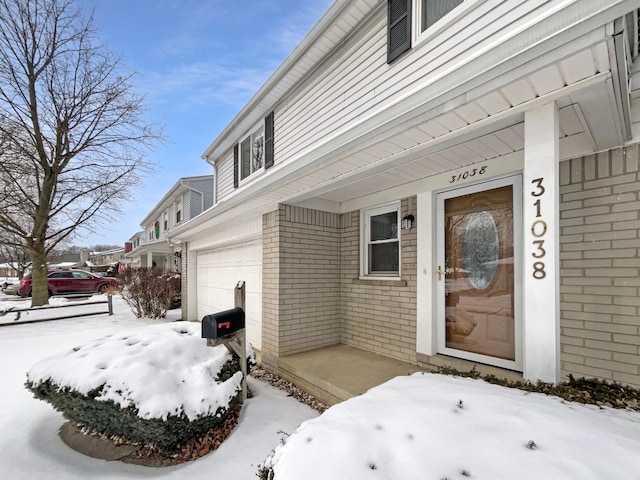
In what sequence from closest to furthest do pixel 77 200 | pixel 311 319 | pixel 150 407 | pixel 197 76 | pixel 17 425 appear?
1. pixel 150 407
2. pixel 17 425
3. pixel 311 319
4. pixel 197 76
5. pixel 77 200

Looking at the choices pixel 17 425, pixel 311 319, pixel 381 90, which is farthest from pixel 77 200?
pixel 381 90

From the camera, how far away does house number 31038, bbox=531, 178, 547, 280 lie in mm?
2082

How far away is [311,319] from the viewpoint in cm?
513

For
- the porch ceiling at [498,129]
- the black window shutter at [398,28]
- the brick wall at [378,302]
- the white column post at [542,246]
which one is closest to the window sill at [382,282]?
the brick wall at [378,302]

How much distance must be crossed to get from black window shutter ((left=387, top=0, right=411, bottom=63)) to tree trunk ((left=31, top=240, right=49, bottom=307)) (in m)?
14.5

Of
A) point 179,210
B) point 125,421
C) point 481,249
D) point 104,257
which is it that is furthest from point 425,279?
point 104,257

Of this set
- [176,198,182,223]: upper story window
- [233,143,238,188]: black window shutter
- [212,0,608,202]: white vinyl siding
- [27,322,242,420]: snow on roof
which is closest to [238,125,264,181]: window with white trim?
[233,143,238,188]: black window shutter

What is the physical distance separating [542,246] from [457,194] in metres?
1.93

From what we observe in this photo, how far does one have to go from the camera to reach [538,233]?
6.92 feet

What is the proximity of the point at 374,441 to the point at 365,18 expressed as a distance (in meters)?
5.73

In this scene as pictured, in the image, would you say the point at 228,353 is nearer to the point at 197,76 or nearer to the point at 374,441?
the point at 374,441

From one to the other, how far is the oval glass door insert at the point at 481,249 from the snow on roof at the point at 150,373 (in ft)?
10.4

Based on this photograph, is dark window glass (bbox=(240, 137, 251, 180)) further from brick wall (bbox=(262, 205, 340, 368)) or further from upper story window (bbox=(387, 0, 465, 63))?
upper story window (bbox=(387, 0, 465, 63))

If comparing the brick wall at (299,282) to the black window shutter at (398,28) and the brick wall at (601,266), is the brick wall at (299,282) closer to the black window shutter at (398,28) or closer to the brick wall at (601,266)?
the black window shutter at (398,28)
